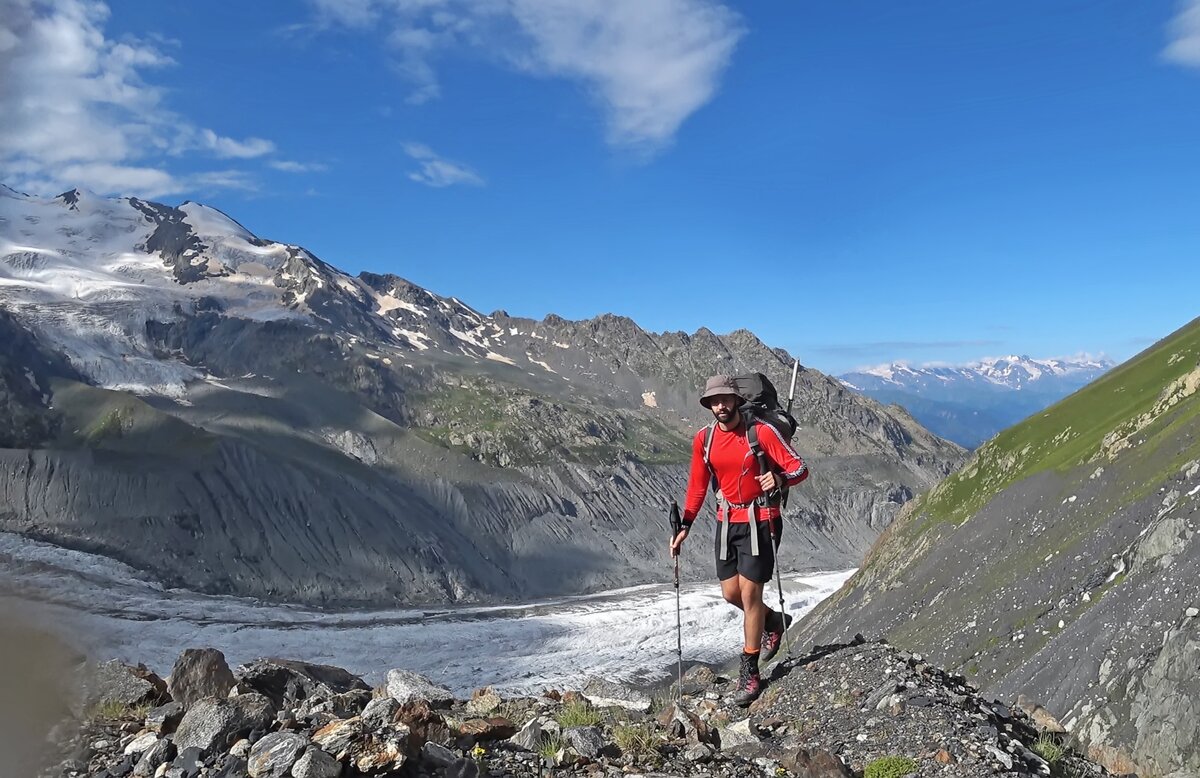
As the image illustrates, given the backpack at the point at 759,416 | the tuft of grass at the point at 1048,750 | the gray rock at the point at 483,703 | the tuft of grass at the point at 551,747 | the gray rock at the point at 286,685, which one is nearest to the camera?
the tuft of grass at the point at 551,747

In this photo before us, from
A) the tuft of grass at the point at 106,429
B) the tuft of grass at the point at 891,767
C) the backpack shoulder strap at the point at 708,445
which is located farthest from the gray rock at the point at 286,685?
the tuft of grass at the point at 106,429

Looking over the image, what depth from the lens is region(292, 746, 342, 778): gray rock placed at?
5879 mm

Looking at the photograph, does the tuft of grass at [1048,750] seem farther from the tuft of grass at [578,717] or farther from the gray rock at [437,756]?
the gray rock at [437,756]

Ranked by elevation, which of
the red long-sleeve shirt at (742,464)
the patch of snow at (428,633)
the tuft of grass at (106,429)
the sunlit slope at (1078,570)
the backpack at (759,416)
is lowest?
the patch of snow at (428,633)

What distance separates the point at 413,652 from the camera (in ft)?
306

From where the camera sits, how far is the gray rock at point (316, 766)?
588 centimetres

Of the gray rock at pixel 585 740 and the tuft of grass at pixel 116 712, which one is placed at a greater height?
the tuft of grass at pixel 116 712

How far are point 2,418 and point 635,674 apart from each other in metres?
107

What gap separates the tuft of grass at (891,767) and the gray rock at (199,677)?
6488mm

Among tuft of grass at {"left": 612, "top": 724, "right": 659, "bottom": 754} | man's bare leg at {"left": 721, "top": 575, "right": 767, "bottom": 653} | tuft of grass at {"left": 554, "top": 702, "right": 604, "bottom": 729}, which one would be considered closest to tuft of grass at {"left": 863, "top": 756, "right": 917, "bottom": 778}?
tuft of grass at {"left": 612, "top": 724, "right": 659, "bottom": 754}

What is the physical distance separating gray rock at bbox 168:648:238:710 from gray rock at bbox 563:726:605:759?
11.7 feet

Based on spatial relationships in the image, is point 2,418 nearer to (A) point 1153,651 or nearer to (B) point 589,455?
(B) point 589,455

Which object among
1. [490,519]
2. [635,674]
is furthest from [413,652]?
[490,519]

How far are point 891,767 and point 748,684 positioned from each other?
10.9ft
